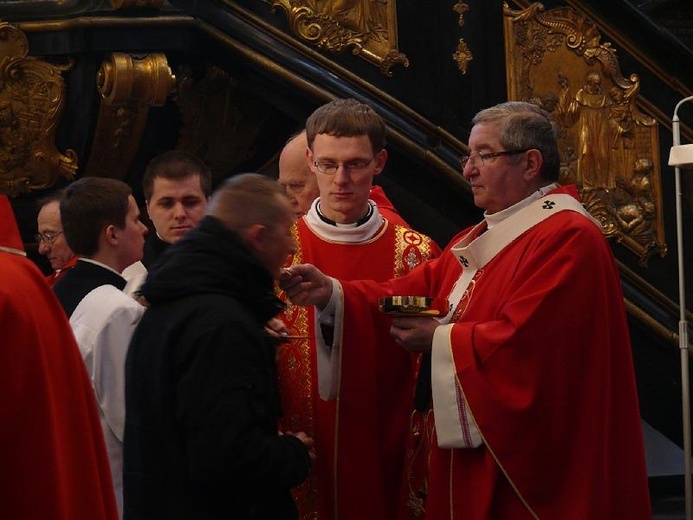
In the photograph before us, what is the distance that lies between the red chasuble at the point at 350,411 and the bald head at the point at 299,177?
1.39 feet

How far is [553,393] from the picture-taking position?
4715 millimetres

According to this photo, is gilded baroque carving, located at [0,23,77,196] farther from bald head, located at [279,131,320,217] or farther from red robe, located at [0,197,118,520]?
red robe, located at [0,197,118,520]

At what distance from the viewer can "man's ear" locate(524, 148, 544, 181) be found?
16.5ft

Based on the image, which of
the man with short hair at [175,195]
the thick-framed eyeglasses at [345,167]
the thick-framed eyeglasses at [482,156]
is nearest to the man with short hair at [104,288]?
the man with short hair at [175,195]

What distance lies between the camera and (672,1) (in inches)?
413

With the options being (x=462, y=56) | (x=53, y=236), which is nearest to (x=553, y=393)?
(x=53, y=236)

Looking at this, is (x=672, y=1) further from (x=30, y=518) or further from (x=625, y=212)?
(x=30, y=518)

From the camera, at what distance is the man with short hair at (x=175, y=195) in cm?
576

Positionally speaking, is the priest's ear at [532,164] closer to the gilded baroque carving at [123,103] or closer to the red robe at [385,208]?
the red robe at [385,208]

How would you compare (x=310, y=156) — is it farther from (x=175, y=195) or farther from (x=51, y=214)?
(x=51, y=214)

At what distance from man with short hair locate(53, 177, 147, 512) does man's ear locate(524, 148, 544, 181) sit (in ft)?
4.62

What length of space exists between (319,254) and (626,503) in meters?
1.50

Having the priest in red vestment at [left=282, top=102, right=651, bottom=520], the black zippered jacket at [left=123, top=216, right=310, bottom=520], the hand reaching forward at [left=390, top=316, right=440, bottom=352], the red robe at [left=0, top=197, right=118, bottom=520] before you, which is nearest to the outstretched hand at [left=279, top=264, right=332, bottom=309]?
the priest in red vestment at [left=282, top=102, right=651, bottom=520]

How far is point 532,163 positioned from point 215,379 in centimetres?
179
